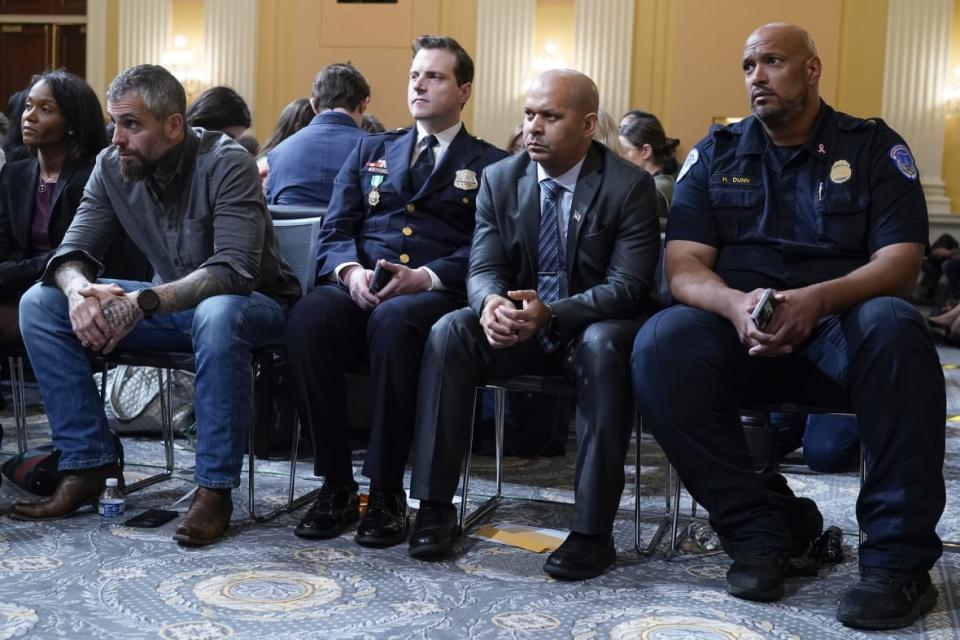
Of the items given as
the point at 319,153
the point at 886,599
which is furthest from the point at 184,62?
the point at 886,599

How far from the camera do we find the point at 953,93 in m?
10.0

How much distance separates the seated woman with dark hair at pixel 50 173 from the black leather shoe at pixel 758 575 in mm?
1848

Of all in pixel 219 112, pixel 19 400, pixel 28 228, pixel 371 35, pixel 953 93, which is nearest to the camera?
pixel 19 400

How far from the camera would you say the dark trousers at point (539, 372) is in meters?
2.40

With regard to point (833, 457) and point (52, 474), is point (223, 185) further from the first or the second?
point (833, 457)

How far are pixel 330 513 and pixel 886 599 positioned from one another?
1223 millimetres

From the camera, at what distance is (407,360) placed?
103 inches

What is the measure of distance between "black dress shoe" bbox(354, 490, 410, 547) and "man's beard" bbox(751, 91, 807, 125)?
1.19m

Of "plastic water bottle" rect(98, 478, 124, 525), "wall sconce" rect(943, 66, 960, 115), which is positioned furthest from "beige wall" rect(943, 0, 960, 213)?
"plastic water bottle" rect(98, 478, 124, 525)

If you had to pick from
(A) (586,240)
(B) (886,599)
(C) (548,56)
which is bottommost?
(B) (886,599)

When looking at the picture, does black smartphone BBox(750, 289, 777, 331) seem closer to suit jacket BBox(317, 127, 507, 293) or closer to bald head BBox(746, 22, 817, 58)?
bald head BBox(746, 22, 817, 58)

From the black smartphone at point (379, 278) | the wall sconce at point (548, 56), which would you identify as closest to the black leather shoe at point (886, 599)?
the black smartphone at point (379, 278)

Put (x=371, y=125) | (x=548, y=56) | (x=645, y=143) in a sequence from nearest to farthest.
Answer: (x=645, y=143), (x=371, y=125), (x=548, y=56)

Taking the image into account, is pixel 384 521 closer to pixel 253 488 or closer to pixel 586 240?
pixel 253 488
